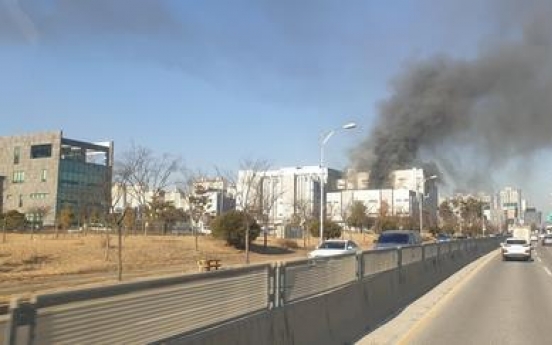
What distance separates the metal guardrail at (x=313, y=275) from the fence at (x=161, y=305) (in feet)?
0.04

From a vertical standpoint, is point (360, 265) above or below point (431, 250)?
below

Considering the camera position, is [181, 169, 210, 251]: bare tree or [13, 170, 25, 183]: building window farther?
[13, 170, 25, 183]: building window

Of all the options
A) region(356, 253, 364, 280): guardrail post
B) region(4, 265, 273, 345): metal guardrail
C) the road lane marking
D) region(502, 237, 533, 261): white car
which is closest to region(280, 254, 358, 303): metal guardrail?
region(356, 253, 364, 280): guardrail post

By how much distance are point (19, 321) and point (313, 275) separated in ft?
22.1

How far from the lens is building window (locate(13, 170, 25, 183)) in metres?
132

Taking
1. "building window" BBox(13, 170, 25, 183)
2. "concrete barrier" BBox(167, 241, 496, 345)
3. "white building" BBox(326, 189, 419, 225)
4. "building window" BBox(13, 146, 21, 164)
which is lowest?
"concrete barrier" BBox(167, 241, 496, 345)

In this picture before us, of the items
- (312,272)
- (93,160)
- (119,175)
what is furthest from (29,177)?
(312,272)

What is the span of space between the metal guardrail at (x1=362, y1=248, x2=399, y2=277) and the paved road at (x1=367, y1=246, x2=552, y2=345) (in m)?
1.42

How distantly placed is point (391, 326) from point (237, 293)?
19.8 ft

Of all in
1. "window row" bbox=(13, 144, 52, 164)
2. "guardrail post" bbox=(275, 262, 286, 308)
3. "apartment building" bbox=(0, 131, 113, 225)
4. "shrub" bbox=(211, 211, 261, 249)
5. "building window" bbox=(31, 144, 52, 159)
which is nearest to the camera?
"guardrail post" bbox=(275, 262, 286, 308)

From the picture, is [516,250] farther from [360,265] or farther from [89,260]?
[360,265]

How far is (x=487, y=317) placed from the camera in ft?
48.1

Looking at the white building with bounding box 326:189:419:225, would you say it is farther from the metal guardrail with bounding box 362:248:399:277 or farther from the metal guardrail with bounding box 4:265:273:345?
the metal guardrail with bounding box 4:265:273:345

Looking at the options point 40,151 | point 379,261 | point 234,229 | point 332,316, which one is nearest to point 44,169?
point 40,151
